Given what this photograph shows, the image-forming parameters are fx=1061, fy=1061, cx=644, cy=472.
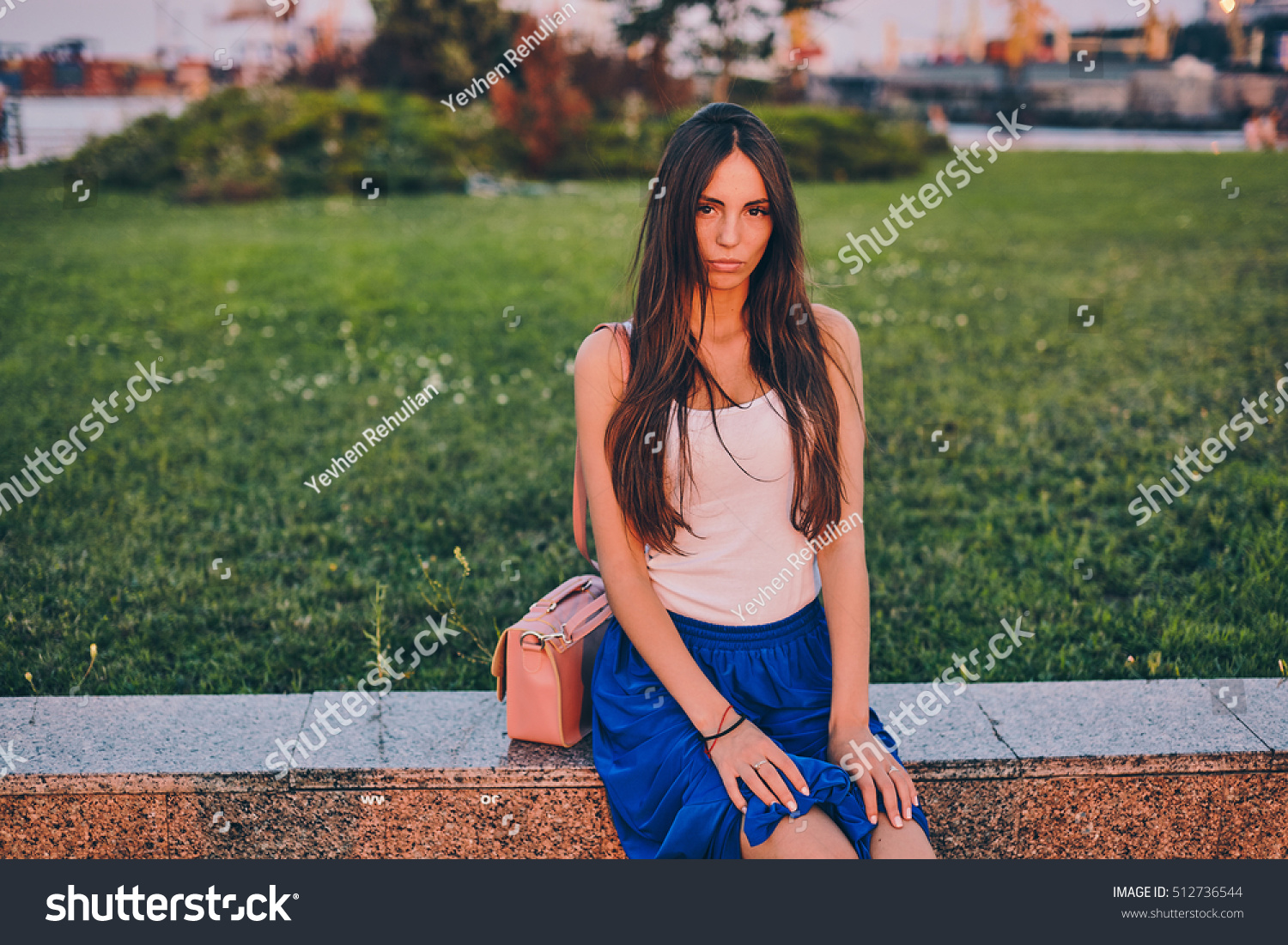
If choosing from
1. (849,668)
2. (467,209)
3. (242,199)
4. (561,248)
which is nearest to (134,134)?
(242,199)

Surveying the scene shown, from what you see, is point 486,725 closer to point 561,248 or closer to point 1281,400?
point 1281,400

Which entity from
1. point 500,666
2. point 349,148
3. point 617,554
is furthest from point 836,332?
point 349,148

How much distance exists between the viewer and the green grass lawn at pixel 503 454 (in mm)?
3816

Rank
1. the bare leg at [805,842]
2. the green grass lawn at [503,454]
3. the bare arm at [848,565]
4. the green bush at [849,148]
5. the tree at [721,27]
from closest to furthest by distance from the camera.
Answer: the bare leg at [805,842], the bare arm at [848,565], the green grass lawn at [503,454], the tree at [721,27], the green bush at [849,148]

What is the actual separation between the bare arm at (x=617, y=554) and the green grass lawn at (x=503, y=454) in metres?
0.24

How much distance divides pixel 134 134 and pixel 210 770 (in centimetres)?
2144

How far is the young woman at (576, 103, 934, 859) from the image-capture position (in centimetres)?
231

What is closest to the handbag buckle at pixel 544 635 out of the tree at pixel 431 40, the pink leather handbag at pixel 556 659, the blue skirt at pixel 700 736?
the pink leather handbag at pixel 556 659

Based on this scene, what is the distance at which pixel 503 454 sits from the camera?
5.79 meters

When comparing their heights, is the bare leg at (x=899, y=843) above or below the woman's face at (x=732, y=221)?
below

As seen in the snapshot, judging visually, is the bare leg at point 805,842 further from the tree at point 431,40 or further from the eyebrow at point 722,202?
the tree at point 431,40

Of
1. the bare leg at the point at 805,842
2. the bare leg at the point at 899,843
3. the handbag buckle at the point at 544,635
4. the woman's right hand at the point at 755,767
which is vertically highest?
the handbag buckle at the point at 544,635

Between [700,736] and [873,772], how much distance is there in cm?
37

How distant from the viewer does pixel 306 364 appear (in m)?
7.74
